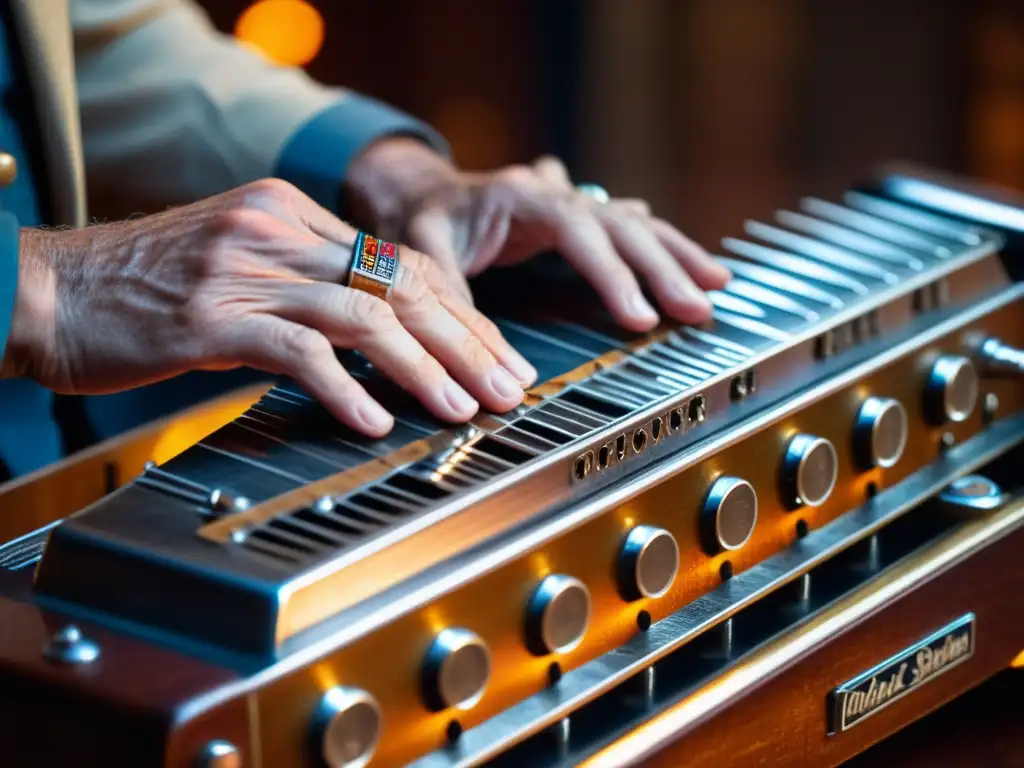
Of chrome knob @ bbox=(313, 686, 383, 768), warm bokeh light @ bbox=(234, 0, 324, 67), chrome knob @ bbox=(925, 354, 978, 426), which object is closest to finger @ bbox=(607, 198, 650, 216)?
chrome knob @ bbox=(925, 354, 978, 426)

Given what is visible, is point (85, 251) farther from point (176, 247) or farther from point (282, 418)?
point (282, 418)

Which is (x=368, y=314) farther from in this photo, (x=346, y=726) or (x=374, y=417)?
(x=346, y=726)

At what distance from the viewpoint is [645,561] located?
23.4 inches

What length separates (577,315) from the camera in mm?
770

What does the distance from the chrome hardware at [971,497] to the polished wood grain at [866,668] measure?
0.02 meters

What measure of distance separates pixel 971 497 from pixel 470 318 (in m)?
0.34

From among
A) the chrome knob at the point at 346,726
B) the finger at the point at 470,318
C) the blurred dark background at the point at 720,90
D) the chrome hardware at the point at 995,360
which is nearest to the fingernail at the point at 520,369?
the finger at the point at 470,318

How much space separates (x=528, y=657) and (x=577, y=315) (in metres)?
0.26

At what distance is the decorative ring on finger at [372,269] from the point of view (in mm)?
656

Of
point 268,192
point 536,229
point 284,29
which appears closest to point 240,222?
point 268,192

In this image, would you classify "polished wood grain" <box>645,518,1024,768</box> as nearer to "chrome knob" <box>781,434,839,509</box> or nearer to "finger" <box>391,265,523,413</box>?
"chrome knob" <box>781,434,839,509</box>

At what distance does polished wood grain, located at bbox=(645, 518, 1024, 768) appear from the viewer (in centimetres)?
61

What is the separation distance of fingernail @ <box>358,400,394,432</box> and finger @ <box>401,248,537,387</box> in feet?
0.26

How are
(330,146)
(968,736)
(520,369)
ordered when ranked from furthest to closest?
1. (330,146)
2. (968,736)
3. (520,369)
